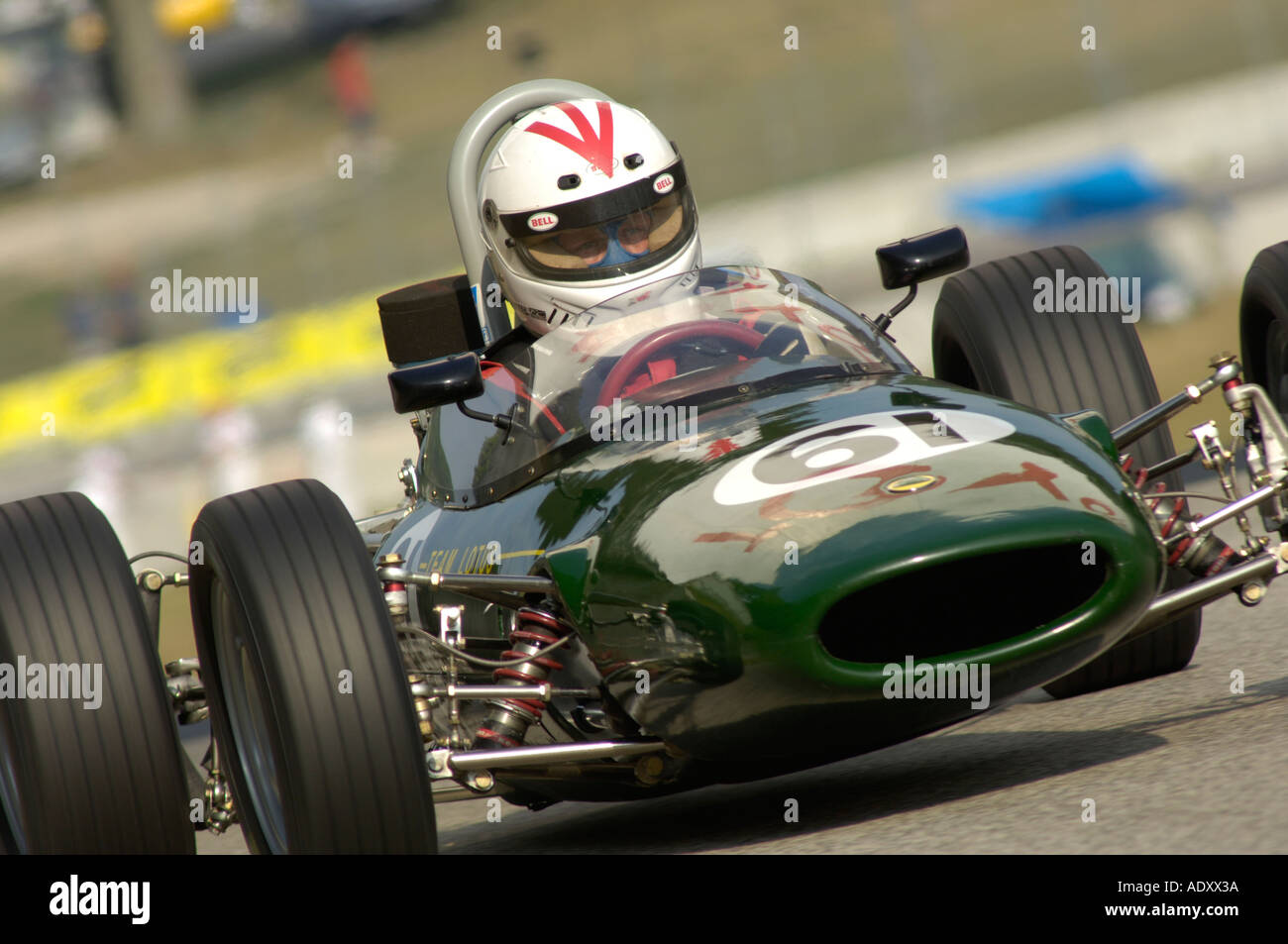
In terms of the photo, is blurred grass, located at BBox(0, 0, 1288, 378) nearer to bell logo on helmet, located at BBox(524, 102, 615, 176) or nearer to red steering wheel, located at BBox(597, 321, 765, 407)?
bell logo on helmet, located at BBox(524, 102, 615, 176)

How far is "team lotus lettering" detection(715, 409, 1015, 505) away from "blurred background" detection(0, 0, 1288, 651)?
12.0m

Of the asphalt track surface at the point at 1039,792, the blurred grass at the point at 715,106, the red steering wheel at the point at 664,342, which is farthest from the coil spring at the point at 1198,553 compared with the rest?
the blurred grass at the point at 715,106

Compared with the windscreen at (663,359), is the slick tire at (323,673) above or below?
below

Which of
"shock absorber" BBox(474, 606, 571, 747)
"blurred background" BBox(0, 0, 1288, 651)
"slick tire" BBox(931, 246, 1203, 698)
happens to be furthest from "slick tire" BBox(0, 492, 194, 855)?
"blurred background" BBox(0, 0, 1288, 651)

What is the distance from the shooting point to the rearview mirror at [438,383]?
5.18m

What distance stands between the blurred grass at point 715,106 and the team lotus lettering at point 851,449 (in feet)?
63.1

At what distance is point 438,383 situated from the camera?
205 inches

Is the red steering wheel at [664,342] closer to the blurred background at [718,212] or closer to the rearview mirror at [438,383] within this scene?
the rearview mirror at [438,383]

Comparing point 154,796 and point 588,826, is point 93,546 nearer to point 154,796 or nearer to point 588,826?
point 154,796

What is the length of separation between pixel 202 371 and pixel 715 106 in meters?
7.46

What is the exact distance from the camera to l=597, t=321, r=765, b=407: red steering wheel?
533cm

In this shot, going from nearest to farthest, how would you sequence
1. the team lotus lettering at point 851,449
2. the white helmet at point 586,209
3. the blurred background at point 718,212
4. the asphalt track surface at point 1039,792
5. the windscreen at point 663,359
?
the asphalt track surface at point 1039,792, the team lotus lettering at point 851,449, the windscreen at point 663,359, the white helmet at point 586,209, the blurred background at point 718,212
